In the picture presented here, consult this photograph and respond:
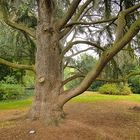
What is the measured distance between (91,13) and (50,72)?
13.5 m

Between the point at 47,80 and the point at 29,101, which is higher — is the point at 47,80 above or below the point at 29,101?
above

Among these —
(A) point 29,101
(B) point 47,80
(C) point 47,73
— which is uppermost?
(C) point 47,73

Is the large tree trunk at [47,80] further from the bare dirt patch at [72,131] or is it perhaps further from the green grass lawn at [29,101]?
the green grass lawn at [29,101]

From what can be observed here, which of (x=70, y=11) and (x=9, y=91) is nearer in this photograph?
(x=70, y=11)

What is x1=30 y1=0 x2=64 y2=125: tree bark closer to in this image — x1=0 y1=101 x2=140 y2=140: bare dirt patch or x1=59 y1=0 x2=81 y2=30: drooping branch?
x1=59 y1=0 x2=81 y2=30: drooping branch

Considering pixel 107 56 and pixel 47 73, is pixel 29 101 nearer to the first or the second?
pixel 47 73

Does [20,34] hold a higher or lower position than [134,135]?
higher

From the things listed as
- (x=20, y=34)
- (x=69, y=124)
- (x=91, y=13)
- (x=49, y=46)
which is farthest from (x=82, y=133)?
(x=91, y=13)

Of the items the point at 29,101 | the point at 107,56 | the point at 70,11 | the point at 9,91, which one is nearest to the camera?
the point at 107,56

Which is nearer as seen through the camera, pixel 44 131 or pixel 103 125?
pixel 44 131

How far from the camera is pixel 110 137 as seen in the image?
1030 centimetres

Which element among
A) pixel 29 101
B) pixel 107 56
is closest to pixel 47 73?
pixel 107 56

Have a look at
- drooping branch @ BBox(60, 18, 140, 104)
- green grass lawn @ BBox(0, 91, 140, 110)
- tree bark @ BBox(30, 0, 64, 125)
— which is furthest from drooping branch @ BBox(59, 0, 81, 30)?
green grass lawn @ BBox(0, 91, 140, 110)

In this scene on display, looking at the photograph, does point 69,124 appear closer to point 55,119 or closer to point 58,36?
point 55,119
